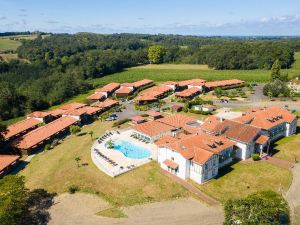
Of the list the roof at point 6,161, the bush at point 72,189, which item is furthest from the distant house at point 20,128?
the bush at point 72,189

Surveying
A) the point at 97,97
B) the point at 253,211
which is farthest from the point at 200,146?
the point at 97,97

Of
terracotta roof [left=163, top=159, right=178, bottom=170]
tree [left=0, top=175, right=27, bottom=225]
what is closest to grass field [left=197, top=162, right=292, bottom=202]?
terracotta roof [left=163, top=159, right=178, bottom=170]

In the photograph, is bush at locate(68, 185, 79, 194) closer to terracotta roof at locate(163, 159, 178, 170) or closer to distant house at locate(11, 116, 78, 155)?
terracotta roof at locate(163, 159, 178, 170)

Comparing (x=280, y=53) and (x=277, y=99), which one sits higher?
(x=280, y=53)

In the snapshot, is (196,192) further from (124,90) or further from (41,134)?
(124,90)

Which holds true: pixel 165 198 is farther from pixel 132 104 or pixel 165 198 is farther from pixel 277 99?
pixel 277 99

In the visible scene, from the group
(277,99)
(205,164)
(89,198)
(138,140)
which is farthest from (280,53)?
(89,198)

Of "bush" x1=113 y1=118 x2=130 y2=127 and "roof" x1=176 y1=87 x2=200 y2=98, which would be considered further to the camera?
"roof" x1=176 y1=87 x2=200 y2=98
